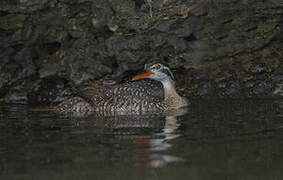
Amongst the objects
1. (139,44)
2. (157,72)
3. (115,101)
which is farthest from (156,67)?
(115,101)

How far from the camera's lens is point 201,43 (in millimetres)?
10352

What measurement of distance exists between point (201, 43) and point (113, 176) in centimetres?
583

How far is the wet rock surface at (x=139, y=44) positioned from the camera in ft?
32.9

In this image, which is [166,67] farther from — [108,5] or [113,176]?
[113,176]

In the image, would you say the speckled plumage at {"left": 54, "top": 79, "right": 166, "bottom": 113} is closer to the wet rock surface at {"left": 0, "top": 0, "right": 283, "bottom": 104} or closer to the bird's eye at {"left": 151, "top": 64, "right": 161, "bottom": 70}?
the bird's eye at {"left": 151, "top": 64, "right": 161, "bottom": 70}

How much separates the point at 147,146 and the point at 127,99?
3430 millimetres

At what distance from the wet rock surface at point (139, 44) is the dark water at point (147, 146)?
1838mm

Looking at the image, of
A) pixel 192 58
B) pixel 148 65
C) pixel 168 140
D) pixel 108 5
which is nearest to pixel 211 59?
pixel 192 58

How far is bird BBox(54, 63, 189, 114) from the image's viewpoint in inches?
371

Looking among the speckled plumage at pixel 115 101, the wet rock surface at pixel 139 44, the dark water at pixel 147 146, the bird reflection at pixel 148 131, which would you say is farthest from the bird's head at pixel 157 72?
the dark water at pixel 147 146

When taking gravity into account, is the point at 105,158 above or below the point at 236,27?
below

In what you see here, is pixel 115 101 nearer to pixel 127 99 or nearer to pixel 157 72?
pixel 127 99

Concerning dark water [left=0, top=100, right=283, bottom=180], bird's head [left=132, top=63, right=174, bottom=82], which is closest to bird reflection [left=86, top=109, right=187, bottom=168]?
dark water [left=0, top=100, right=283, bottom=180]

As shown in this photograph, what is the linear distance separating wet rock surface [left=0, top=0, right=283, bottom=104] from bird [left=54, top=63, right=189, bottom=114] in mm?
554
